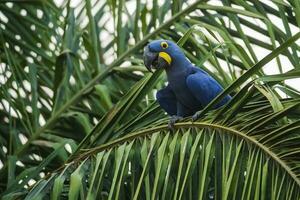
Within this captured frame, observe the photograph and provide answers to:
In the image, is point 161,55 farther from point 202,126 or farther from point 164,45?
point 202,126

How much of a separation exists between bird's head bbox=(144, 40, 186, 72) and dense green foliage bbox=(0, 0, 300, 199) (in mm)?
55

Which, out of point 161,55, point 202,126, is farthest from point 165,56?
point 202,126

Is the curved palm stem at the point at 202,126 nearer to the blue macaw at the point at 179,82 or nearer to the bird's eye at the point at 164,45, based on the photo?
the blue macaw at the point at 179,82

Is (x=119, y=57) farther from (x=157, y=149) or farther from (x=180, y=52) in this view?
(x=157, y=149)

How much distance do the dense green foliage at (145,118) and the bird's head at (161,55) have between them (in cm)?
5

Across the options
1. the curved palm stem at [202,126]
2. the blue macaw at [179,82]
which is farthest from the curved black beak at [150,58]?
the curved palm stem at [202,126]

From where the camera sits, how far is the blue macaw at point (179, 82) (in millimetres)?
2713

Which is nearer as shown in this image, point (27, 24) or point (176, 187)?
A: point (176, 187)

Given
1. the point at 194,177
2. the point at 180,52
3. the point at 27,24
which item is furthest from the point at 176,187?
the point at 27,24

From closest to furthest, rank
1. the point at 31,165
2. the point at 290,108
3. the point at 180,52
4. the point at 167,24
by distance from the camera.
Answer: the point at 290,108, the point at 180,52, the point at 167,24, the point at 31,165

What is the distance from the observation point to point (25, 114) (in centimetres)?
352

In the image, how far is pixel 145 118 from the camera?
2748 millimetres

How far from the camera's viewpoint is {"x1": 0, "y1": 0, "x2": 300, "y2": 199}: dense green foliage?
208 cm

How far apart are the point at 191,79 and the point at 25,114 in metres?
1.03
